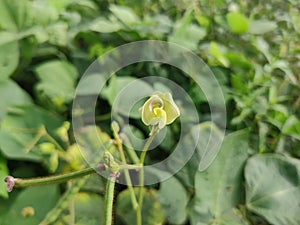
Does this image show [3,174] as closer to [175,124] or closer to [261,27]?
[175,124]

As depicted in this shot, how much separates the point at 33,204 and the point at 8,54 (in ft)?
0.58

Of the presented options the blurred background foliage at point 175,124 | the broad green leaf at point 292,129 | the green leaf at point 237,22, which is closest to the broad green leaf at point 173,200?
the blurred background foliage at point 175,124

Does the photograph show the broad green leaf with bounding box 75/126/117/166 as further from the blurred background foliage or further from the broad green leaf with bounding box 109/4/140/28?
→ the broad green leaf with bounding box 109/4/140/28

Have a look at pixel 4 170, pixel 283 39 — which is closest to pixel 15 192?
pixel 4 170

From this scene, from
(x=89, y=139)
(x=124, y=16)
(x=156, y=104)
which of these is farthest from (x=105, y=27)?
(x=156, y=104)

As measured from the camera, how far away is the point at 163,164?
1.54 ft

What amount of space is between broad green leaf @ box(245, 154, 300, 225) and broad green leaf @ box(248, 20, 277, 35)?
0.19 meters

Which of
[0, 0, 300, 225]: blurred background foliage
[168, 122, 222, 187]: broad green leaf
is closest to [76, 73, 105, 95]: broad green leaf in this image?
[0, 0, 300, 225]: blurred background foliage

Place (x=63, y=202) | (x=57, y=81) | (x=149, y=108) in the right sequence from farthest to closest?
(x=57, y=81), (x=63, y=202), (x=149, y=108)

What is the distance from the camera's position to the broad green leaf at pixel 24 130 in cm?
47

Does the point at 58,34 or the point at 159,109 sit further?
the point at 58,34

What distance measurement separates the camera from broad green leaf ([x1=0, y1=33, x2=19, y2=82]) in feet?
1.69

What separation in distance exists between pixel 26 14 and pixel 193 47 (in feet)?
0.66

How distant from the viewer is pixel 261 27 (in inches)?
23.1
